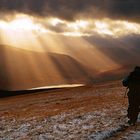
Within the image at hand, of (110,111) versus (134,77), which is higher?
(134,77)

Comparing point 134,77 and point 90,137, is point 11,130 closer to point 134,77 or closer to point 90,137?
point 90,137

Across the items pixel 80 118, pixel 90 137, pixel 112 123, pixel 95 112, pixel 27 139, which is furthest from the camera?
pixel 95 112

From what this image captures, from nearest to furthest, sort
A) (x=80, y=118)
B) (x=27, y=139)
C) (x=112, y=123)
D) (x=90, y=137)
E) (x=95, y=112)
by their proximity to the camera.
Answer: (x=90, y=137)
(x=27, y=139)
(x=112, y=123)
(x=80, y=118)
(x=95, y=112)

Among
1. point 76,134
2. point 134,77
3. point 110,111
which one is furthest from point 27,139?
point 110,111

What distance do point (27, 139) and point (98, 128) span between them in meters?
4.17

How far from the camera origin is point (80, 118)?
2880cm

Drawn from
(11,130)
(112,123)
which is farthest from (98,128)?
(11,130)

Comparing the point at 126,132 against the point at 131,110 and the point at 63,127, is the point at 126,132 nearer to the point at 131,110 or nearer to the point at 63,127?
the point at 131,110

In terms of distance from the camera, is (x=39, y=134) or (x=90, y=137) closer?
(x=90, y=137)

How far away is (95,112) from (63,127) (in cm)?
553

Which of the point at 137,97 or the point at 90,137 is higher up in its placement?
the point at 137,97

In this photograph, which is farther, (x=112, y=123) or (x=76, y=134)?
(x=112, y=123)

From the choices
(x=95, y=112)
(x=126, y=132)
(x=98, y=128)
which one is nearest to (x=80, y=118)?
(x=95, y=112)

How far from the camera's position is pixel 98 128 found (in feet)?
79.4
